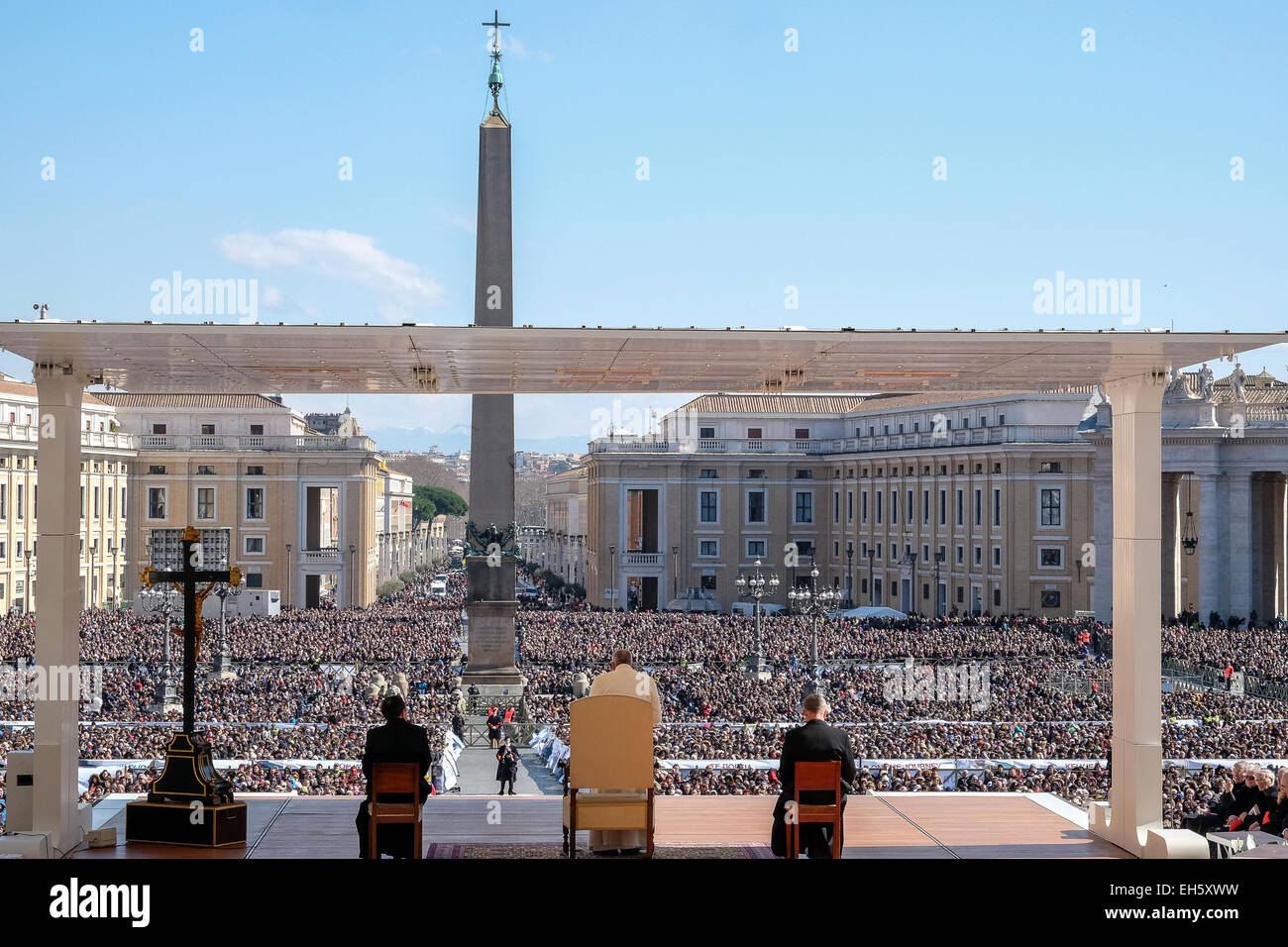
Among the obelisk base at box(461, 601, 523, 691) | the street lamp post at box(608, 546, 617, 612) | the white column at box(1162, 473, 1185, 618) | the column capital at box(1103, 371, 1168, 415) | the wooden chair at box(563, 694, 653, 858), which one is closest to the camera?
the wooden chair at box(563, 694, 653, 858)

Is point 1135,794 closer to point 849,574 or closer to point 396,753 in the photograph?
point 396,753

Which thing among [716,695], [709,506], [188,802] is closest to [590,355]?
[188,802]

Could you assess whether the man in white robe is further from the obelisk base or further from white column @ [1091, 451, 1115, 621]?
white column @ [1091, 451, 1115, 621]

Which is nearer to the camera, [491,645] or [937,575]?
[491,645]

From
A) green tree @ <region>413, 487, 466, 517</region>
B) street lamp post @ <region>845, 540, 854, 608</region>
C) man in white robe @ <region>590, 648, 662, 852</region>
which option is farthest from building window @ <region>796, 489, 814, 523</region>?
green tree @ <region>413, 487, 466, 517</region>

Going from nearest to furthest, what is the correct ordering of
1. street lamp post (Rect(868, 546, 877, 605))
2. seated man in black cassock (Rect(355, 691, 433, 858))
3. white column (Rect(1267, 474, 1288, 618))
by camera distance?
seated man in black cassock (Rect(355, 691, 433, 858)), white column (Rect(1267, 474, 1288, 618)), street lamp post (Rect(868, 546, 877, 605))

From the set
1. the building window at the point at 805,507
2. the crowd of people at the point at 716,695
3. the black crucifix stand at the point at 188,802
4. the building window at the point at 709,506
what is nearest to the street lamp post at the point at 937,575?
the building window at the point at 805,507
